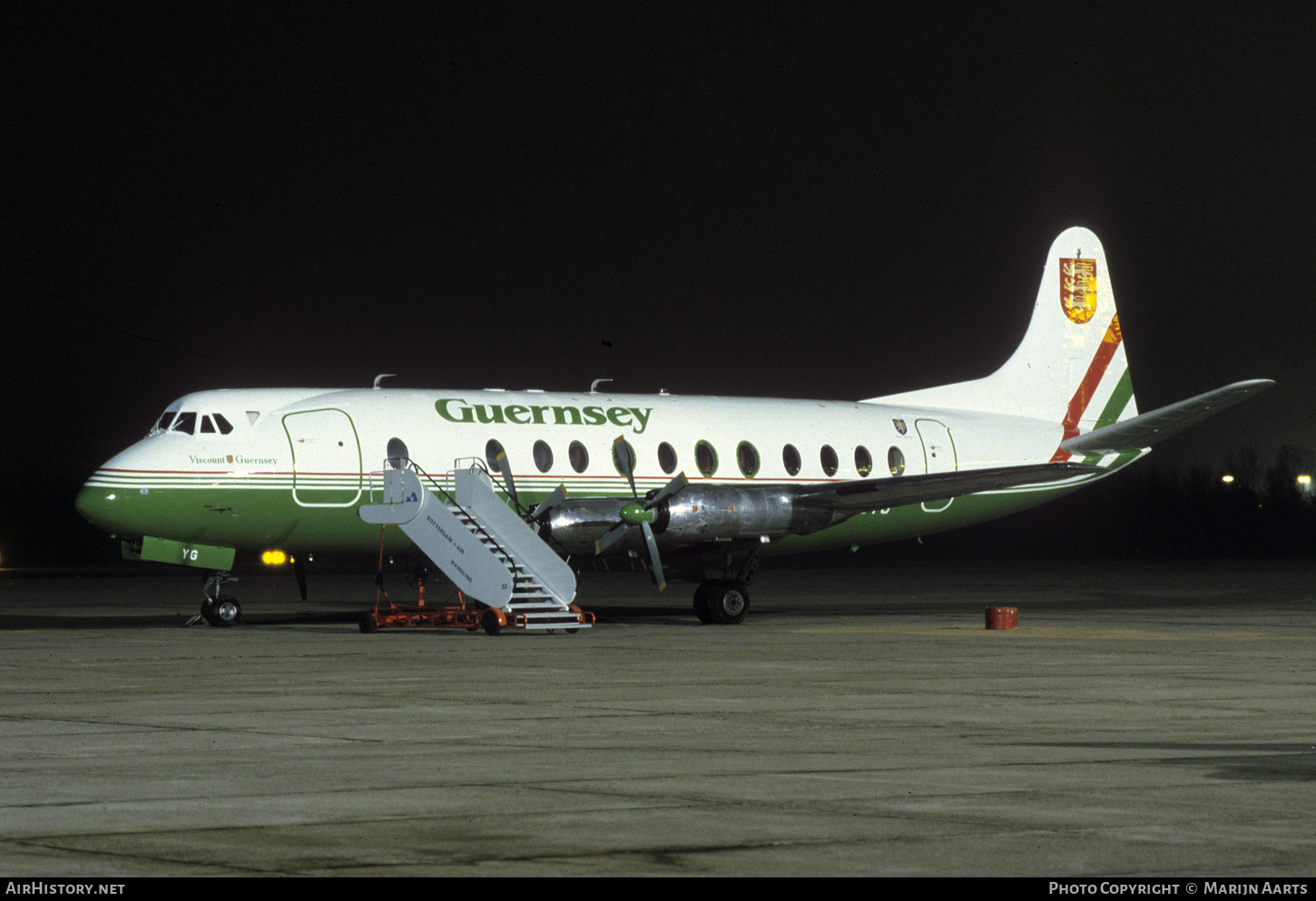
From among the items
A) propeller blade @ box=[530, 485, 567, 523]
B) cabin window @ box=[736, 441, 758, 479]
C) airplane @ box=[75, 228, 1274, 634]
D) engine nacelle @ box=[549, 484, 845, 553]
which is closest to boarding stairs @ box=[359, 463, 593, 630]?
airplane @ box=[75, 228, 1274, 634]

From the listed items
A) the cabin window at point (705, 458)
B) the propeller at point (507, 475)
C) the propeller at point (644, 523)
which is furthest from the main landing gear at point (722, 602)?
the propeller at point (507, 475)

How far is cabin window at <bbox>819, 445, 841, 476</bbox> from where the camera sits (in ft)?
106

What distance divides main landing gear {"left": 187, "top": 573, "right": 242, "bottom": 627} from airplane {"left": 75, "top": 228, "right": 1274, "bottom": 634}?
4 centimetres

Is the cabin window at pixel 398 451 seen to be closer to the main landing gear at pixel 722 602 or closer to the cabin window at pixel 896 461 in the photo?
the main landing gear at pixel 722 602

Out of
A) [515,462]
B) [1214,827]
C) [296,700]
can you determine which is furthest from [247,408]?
[1214,827]

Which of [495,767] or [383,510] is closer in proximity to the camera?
[495,767]

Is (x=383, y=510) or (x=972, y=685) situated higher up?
(x=383, y=510)

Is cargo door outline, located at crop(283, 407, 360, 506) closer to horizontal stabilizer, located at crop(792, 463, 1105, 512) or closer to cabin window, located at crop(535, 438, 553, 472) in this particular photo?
cabin window, located at crop(535, 438, 553, 472)

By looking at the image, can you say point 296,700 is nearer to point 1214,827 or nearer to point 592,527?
point 1214,827

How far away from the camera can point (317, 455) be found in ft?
88.3

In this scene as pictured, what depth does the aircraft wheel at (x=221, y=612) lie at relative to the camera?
27.1 meters

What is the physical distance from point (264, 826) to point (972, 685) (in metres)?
9.60

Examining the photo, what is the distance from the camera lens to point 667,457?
1190 inches
